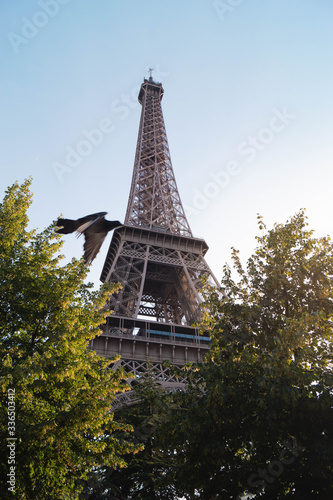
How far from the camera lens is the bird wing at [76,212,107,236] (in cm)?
1130

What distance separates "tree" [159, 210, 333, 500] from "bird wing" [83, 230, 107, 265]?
4.33 m

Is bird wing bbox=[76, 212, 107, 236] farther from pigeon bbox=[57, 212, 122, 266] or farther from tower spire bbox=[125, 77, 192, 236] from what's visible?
tower spire bbox=[125, 77, 192, 236]

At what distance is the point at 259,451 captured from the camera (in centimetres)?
1059

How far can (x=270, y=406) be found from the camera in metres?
10.4

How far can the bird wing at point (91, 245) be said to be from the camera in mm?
11992

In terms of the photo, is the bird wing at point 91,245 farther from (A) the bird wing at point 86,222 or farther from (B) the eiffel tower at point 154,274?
(B) the eiffel tower at point 154,274

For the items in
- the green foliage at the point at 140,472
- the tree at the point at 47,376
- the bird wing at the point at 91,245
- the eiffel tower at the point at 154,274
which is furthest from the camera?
the eiffel tower at the point at 154,274

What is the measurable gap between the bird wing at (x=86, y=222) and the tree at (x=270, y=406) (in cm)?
487

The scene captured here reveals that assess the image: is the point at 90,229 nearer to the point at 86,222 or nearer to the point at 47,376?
the point at 86,222

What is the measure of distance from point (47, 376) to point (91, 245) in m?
4.42

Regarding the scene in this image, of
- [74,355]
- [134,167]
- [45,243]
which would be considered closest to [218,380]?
[74,355]

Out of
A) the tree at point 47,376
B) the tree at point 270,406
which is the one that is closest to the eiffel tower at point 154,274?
the tree at point 270,406

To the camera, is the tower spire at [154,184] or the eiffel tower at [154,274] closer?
the eiffel tower at [154,274]

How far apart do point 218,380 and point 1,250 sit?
6.71 metres
